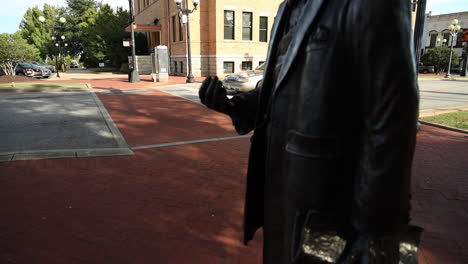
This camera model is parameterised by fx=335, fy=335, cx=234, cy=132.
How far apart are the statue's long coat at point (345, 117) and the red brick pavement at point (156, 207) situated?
2.23m

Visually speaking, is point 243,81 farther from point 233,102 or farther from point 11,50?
point 11,50

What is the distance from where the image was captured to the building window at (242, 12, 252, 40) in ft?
92.9

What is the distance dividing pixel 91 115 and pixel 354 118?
10.7m

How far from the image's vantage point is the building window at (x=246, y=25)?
92.9 ft

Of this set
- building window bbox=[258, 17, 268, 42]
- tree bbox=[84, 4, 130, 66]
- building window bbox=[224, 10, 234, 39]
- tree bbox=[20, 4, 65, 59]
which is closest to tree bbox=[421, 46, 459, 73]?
building window bbox=[258, 17, 268, 42]

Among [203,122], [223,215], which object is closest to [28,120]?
[203,122]

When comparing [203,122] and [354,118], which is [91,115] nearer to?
[203,122]

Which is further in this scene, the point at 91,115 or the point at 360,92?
the point at 91,115

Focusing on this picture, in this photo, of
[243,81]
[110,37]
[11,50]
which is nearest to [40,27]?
[110,37]

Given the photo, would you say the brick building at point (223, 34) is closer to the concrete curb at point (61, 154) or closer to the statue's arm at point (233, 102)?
the concrete curb at point (61, 154)

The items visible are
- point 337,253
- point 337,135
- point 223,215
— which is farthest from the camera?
point 223,215

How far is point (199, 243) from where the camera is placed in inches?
137

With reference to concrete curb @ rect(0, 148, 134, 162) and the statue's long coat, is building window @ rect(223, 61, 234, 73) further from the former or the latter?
the statue's long coat

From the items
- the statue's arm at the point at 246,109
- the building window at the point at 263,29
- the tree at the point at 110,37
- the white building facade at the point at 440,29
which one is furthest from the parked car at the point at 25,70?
the white building facade at the point at 440,29
